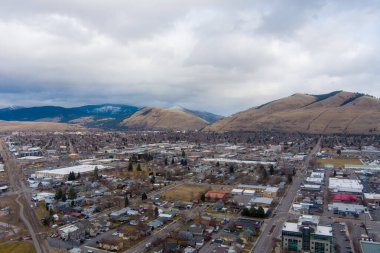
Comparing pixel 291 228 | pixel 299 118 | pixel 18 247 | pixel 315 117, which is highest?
pixel 315 117

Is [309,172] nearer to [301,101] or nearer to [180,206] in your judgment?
[180,206]

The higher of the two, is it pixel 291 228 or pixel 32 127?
pixel 32 127

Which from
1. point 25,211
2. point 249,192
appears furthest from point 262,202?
point 25,211

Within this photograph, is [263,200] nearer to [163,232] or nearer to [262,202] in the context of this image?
[262,202]

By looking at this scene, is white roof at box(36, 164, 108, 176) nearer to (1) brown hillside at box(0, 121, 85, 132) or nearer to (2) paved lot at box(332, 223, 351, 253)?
(2) paved lot at box(332, 223, 351, 253)

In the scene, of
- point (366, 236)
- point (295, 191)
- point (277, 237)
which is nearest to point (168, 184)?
point (295, 191)

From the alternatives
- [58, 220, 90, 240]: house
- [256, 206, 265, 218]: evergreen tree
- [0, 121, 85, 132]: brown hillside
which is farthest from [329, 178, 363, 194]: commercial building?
[0, 121, 85, 132]: brown hillside
